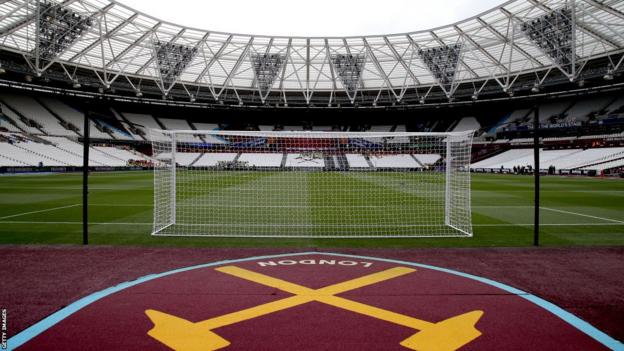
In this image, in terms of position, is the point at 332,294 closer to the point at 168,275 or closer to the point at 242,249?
the point at 168,275

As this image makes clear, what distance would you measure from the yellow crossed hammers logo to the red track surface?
0.32 feet

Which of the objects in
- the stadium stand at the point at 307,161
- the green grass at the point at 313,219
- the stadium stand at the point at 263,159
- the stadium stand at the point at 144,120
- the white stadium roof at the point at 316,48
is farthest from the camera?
the stadium stand at the point at 144,120

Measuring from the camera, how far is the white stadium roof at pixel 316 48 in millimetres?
28625

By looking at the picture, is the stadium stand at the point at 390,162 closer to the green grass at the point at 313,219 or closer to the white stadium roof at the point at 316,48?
the white stadium roof at the point at 316,48

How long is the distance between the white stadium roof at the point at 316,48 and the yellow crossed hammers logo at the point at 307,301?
32.6 meters

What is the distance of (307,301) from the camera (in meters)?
3.71

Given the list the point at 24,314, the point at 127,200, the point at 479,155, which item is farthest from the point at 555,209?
the point at 479,155

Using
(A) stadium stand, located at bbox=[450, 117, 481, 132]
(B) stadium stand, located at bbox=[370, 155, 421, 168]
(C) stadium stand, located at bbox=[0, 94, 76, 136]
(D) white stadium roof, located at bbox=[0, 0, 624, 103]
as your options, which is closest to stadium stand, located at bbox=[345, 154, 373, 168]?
(B) stadium stand, located at bbox=[370, 155, 421, 168]

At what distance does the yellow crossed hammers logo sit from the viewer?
2.82m

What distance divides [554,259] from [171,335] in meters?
5.74

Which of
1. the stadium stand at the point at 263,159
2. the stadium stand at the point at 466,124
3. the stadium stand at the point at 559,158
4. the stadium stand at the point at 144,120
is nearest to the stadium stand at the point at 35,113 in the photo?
the stadium stand at the point at 144,120

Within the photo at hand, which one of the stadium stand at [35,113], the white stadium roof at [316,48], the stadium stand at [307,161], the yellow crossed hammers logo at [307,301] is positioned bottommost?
the yellow crossed hammers logo at [307,301]

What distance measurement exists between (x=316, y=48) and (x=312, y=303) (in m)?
38.6

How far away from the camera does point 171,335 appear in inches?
117
